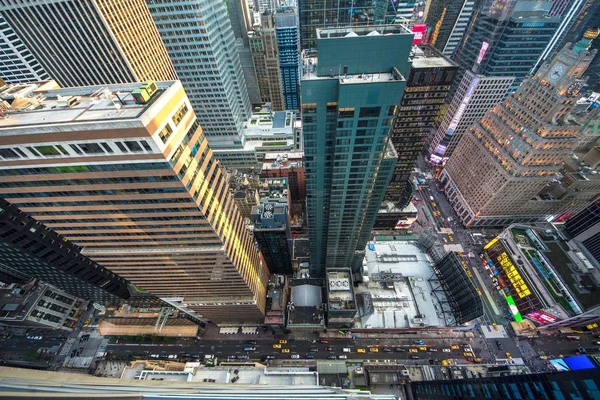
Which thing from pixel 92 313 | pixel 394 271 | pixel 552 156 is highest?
pixel 552 156

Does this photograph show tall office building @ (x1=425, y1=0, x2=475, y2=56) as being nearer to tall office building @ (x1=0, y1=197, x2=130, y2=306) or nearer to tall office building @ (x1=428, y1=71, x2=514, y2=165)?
tall office building @ (x1=428, y1=71, x2=514, y2=165)

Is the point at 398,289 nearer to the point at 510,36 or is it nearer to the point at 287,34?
the point at 510,36

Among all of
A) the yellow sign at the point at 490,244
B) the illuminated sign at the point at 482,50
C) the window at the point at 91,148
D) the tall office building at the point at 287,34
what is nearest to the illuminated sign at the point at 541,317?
the yellow sign at the point at 490,244

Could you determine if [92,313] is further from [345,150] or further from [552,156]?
[552,156]

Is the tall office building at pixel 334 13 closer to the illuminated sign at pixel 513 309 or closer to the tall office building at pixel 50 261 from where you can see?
the tall office building at pixel 50 261

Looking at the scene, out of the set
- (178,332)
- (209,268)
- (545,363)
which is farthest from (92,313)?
(545,363)
